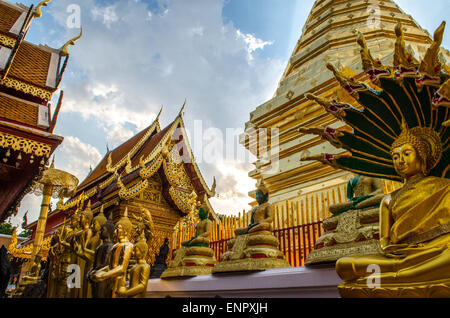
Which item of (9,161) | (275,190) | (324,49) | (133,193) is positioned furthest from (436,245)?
(133,193)

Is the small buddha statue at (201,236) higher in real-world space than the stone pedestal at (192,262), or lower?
higher

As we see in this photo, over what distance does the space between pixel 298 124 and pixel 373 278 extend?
383 centimetres

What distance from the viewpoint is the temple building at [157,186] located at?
8.39m

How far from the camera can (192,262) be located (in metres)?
3.52

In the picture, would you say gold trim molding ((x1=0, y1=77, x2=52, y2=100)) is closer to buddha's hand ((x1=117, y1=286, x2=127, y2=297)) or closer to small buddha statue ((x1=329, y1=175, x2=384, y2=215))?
buddha's hand ((x1=117, y1=286, x2=127, y2=297))

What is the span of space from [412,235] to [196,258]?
2.28 m

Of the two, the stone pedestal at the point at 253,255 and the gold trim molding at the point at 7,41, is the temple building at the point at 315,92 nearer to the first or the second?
the stone pedestal at the point at 253,255

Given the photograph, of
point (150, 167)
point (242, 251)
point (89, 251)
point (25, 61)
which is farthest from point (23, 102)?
point (242, 251)

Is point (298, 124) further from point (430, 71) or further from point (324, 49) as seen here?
point (430, 71)

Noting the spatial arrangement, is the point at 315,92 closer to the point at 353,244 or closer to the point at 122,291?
the point at 353,244

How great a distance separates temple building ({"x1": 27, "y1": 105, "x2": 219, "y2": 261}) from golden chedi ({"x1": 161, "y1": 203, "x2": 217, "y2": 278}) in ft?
13.5

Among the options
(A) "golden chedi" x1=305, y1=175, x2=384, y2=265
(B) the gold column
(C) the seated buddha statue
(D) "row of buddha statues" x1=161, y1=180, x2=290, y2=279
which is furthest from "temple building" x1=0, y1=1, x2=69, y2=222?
(C) the seated buddha statue

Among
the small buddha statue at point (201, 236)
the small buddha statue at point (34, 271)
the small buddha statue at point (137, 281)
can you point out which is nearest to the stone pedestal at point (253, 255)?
the small buddha statue at point (201, 236)

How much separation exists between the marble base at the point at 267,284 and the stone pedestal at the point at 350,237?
3.8 inches
